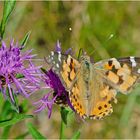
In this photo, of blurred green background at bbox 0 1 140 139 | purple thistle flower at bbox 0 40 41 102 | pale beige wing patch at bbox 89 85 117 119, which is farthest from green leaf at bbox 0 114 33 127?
blurred green background at bbox 0 1 140 139

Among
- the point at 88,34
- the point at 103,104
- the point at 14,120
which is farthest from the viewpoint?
the point at 88,34

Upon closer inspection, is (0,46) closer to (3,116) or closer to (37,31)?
(3,116)

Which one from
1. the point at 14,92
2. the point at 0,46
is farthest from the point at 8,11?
the point at 14,92

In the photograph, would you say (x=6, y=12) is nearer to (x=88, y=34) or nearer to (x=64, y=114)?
(x=64, y=114)

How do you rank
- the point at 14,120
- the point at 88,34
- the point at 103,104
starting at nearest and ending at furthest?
the point at 14,120, the point at 103,104, the point at 88,34

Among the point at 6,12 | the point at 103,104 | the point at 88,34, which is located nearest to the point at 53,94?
the point at 103,104

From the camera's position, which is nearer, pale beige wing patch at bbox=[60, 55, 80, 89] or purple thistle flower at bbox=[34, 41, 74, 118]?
pale beige wing patch at bbox=[60, 55, 80, 89]

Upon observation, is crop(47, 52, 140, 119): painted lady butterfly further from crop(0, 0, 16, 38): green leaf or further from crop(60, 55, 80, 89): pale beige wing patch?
crop(0, 0, 16, 38): green leaf
